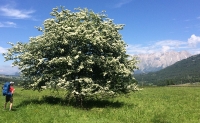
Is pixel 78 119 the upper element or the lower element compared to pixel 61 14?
lower

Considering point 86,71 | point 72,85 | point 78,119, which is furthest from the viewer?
point 86,71

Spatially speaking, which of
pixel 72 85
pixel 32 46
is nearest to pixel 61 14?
pixel 32 46

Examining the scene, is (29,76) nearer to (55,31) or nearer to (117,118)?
(55,31)

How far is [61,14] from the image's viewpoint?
26.9 metres

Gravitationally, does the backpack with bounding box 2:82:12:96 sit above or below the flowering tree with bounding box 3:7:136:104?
below

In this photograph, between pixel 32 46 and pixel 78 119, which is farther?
pixel 32 46

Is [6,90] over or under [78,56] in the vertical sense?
under

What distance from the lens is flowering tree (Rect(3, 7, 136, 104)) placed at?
24.5m

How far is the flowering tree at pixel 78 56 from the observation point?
2447 centimetres

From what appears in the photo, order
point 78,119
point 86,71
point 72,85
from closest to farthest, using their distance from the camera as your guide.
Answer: point 78,119 < point 72,85 < point 86,71

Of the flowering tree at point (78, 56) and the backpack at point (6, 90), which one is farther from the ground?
the flowering tree at point (78, 56)

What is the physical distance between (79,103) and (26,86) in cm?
668

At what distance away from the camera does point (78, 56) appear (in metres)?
23.7

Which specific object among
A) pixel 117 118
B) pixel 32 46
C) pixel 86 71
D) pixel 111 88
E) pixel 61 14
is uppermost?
pixel 61 14
